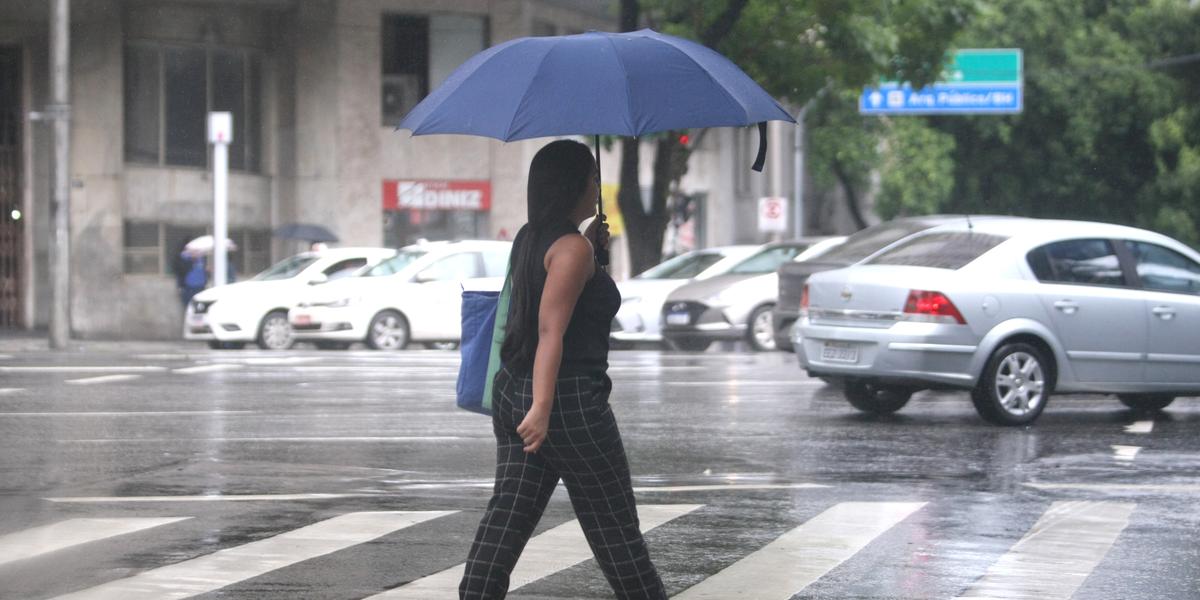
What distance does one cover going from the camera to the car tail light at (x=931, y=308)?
1305 cm

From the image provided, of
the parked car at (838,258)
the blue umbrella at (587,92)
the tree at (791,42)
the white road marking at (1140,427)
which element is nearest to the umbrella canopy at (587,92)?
the blue umbrella at (587,92)

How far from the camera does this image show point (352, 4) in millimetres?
33250

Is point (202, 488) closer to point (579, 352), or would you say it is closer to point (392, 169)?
point (579, 352)

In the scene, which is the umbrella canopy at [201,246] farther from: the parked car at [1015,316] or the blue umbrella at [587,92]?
the blue umbrella at [587,92]

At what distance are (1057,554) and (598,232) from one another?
3.07 m

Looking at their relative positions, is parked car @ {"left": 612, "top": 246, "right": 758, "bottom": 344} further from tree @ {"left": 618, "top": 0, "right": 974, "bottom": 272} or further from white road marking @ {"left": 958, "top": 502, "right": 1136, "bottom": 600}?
white road marking @ {"left": 958, "top": 502, "right": 1136, "bottom": 600}

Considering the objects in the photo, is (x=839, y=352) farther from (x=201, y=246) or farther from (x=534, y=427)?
(x=201, y=246)

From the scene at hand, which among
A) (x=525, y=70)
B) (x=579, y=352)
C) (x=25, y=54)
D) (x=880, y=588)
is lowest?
(x=880, y=588)

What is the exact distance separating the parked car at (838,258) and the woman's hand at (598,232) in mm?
10081

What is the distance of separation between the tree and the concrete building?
3279 millimetres

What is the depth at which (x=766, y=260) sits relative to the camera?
24.2m

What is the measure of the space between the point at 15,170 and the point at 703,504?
24.2 meters

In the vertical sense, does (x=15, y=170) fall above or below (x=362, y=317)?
above

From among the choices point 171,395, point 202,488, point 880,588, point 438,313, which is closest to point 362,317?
point 438,313
